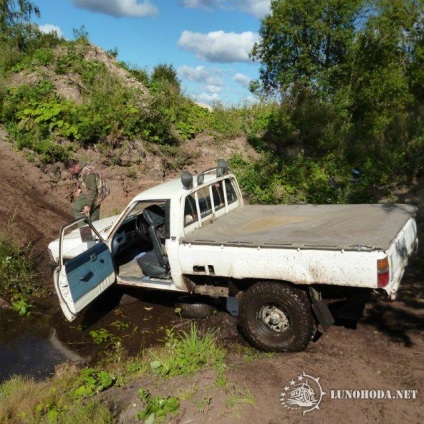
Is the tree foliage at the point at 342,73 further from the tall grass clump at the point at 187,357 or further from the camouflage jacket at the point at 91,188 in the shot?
the tall grass clump at the point at 187,357

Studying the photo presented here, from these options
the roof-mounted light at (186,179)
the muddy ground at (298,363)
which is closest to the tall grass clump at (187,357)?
the muddy ground at (298,363)

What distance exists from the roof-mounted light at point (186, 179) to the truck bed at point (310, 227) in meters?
0.61

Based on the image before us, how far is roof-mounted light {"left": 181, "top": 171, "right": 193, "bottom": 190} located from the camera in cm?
594

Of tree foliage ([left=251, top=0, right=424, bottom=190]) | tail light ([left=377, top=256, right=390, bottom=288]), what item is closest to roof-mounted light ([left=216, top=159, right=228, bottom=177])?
tail light ([left=377, top=256, right=390, bottom=288])

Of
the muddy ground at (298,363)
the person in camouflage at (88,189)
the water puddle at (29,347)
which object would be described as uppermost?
the person in camouflage at (88,189)

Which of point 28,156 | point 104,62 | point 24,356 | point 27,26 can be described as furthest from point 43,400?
point 27,26

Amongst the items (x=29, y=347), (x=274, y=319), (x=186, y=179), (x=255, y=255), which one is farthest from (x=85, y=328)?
(x=255, y=255)

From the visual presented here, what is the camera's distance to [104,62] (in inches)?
619

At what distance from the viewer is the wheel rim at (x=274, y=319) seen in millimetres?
5340

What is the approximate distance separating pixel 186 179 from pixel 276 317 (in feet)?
6.88

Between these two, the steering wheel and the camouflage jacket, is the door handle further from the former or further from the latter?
the camouflage jacket

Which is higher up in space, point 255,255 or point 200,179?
point 200,179

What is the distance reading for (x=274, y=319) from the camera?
5383mm

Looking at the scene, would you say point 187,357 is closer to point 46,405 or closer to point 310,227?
point 46,405
